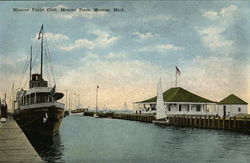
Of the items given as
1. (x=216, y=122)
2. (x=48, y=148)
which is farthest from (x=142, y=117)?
(x=48, y=148)

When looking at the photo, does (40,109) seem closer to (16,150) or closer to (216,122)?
(16,150)

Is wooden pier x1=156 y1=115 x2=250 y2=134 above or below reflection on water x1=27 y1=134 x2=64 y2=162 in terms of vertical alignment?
above

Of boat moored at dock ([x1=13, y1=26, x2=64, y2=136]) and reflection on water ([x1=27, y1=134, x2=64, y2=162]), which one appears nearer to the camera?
reflection on water ([x1=27, y1=134, x2=64, y2=162])

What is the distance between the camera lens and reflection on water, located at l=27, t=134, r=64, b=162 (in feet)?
53.6

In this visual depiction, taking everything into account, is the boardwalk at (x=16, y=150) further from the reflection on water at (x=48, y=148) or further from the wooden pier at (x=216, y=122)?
the wooden pier at (x=216, y=122)

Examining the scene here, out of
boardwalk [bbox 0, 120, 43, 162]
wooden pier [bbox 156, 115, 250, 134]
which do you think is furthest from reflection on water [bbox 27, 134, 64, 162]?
wooden pier [bbox 156, 115, 250, 134]

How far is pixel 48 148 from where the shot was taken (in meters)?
19.5

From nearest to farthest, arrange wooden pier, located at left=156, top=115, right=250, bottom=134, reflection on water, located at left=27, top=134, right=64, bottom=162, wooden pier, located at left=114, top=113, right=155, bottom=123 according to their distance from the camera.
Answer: reflection on water, located at left=27, top=134, right=64, bottom=162 → wooden pier, located at left=156, top=115, right=250, bottom=134 → wooden pier, located at left=114, top=113, right=155, bottom=123

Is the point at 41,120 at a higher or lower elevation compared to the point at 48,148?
higher

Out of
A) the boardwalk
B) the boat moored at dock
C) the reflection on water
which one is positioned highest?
the boat moored at dock

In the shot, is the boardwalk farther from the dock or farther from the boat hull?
the dock

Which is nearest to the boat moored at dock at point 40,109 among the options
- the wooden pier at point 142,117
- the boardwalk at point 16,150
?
the boardwalk at point 16,150

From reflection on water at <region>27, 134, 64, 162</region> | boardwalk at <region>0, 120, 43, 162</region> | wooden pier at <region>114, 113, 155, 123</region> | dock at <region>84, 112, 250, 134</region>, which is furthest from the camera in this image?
wooden pier at <region>114, 113, 155, 123</region>

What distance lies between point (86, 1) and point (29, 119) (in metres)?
12.1
